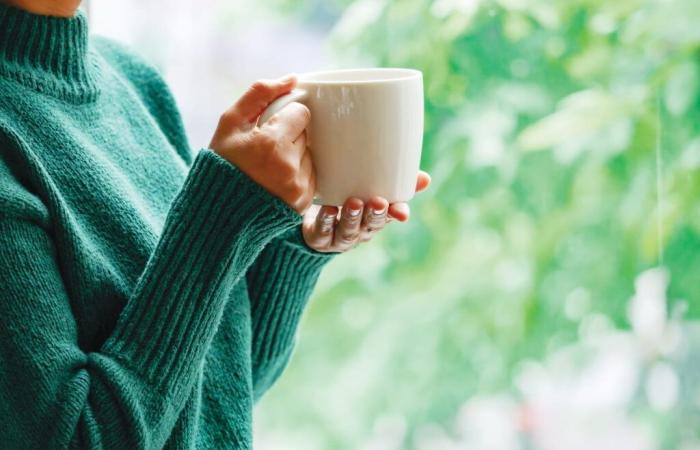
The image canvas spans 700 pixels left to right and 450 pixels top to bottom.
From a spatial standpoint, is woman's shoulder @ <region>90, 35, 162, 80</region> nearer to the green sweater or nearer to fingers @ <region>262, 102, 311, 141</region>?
the green sweater

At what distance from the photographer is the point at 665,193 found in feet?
4.61

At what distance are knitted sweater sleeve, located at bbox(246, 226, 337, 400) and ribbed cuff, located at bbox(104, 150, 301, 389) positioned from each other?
6.2 inches

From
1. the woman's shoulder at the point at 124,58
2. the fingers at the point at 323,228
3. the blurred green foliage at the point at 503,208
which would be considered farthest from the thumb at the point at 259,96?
the blurred green foliage at the point at 503,208

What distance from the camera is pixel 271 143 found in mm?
719

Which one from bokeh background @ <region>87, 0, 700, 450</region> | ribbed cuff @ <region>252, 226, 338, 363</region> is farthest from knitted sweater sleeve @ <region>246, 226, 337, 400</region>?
bokeh background @ <region>87, 0, 700, 450</region>

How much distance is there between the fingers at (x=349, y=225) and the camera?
75 centimetres

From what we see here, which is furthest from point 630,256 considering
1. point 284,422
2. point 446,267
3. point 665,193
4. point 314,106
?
point 314,106

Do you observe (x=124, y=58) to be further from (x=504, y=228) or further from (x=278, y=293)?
(x=504, y=228)

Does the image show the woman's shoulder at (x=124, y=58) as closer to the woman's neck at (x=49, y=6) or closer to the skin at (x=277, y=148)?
the woman's neck at (x=49, y=6)

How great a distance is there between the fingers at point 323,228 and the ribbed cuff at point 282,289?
31 mm

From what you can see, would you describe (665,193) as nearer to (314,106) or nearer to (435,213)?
(435,213)

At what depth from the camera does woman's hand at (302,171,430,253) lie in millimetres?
759

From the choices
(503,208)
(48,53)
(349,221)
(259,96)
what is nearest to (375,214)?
(349,221)

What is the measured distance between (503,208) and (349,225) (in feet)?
2.54
